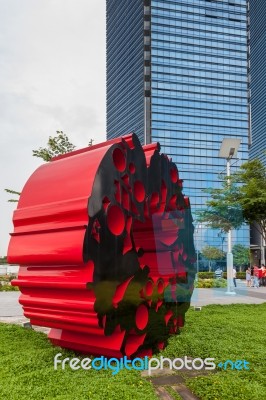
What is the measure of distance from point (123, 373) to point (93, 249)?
5.46ft

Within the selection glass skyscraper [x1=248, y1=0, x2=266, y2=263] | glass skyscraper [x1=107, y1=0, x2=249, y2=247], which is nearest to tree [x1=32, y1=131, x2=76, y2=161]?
glass skyscraper [x1=107, y1=0, x2=249, y2=247]

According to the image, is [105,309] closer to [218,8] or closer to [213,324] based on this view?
[213,324]

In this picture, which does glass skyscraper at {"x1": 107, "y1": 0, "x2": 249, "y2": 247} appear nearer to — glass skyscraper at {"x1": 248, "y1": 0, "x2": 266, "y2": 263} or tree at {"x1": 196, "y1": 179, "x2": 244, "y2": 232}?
glass skyscraper at {"x1": 248, "y1": 0, "x2": 266, "y2": 263}

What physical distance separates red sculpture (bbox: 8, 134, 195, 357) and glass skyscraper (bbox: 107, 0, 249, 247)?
7090cm

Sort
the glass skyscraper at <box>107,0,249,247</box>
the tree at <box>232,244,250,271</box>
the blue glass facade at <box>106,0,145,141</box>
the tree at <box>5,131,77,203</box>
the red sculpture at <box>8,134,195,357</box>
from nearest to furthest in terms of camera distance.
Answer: the red sculpture at <box>8,134,195,357</box> → the tree at <box>5,131,77,203</box> → the tree at <box>232,244,250,271</box> → the glass skyscraper at <box>107,0,249,247</box> → the blue glass facade at <box>106,0,145,141</box>

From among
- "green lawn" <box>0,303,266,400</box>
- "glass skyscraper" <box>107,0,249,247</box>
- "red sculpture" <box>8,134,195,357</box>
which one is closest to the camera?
"green lawn" <box>0,303,266,400</box>

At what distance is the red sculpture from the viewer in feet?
16.3

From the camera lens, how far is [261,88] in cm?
11831

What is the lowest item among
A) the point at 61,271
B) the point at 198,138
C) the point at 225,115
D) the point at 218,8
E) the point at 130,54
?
the point at 61,271

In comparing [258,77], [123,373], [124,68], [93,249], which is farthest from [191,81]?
[123,373]

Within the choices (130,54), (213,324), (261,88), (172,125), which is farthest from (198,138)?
(213,324)

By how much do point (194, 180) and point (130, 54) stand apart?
32716 millimetres

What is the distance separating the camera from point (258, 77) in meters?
121

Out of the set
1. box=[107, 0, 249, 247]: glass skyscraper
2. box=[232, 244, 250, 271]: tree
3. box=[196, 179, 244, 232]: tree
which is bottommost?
box=[232, 244, 250, 271]: tree
